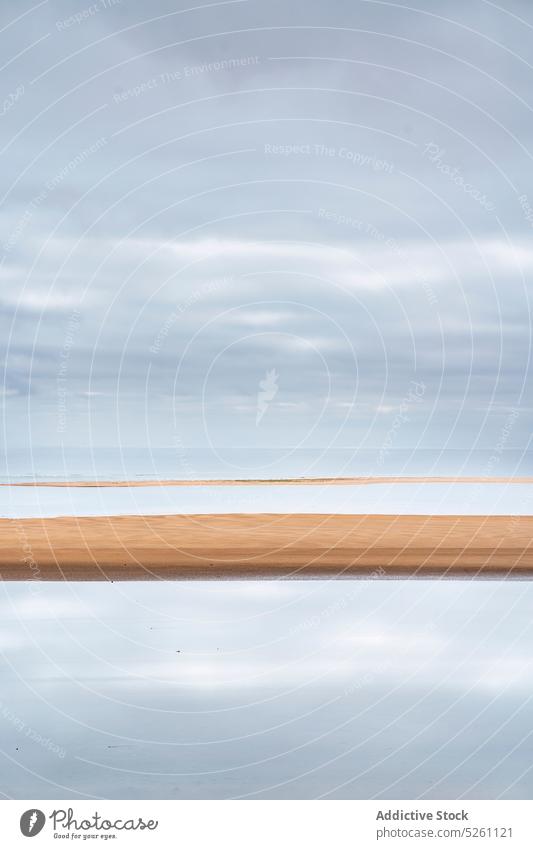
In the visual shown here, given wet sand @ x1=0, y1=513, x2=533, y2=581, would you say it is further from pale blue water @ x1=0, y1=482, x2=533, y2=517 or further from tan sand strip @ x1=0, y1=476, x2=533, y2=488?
tan sand strip @ x1=0, y1=476, x2=533, y2=488

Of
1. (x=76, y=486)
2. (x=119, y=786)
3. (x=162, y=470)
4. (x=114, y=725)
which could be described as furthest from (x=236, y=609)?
(x=162, y=470)

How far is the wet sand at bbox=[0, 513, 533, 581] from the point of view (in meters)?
30.8

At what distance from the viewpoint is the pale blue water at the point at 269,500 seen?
54.1m

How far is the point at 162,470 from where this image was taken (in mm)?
118812

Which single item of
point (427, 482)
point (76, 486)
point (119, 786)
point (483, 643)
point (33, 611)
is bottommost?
point (119, 786)

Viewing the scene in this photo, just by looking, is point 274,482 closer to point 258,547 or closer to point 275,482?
point 275,482

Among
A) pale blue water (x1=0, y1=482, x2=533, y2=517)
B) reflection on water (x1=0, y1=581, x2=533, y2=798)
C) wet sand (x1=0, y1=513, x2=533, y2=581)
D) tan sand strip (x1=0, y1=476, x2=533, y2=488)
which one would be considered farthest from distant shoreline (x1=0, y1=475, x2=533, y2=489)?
reflection on water (x1=0, y1=581, x2=533, y2=798)

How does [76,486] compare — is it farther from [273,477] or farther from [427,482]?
[427,482]

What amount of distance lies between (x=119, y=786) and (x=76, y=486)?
72.3 m
